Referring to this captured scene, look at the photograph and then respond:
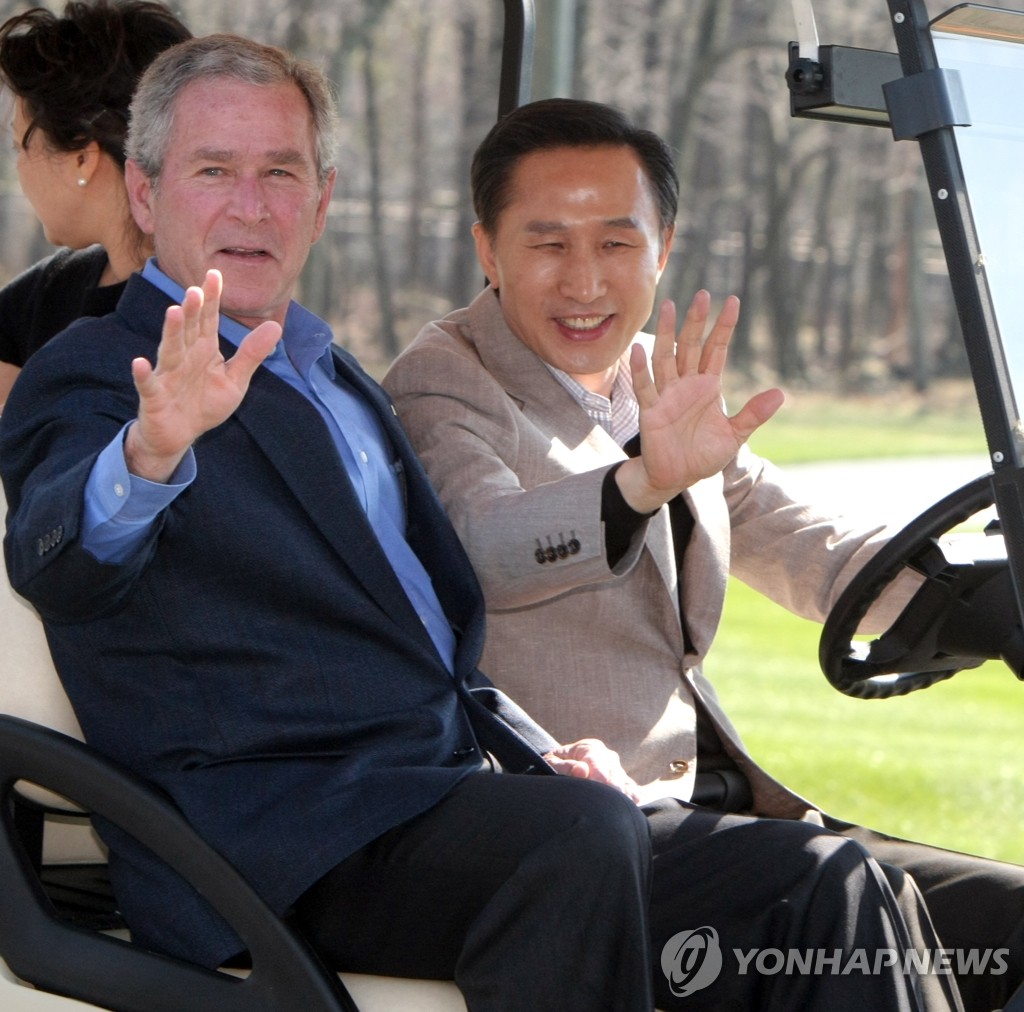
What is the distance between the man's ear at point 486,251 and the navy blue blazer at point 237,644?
0.70 meters

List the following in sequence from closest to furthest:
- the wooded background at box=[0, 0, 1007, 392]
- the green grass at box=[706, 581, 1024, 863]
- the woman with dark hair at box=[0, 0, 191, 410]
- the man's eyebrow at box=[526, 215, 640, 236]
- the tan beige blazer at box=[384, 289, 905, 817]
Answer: the tan beige blazer at box=[384, 289, 905, 817], the man's eyebrow at box=[526, 215, 640, 236], the woman with dark hair at box=[0, 0, 191, 410], the green grass at box=[706, 581, 1024, 863], the wooded background at box=[0, 0, 1007, 392]

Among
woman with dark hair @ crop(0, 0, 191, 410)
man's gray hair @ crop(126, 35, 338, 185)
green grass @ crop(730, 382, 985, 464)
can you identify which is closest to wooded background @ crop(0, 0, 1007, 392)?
green grass @ crop(730, 382, 985, 464)

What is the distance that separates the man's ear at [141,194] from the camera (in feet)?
7.13

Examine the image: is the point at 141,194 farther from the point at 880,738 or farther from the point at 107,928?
the point at 880,738

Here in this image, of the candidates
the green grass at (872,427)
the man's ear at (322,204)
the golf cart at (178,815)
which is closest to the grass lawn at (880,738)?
the green grass at (872,427)

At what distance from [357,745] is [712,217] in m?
15.2

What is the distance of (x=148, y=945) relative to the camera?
6.25 ft

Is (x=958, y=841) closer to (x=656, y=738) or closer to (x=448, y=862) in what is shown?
(x=656, y=738)

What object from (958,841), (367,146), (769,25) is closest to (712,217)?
(769,25)

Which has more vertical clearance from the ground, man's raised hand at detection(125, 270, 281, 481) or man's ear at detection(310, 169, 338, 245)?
man's ear at detection(310, 169, 338, 245)

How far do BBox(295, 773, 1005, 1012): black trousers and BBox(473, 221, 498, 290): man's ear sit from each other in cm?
102

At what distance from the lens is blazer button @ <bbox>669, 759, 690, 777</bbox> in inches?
92.8

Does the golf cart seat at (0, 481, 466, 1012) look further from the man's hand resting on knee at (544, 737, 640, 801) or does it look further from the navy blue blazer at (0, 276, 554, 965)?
the man's hand resting on knee at (544, 737, 640, 801)

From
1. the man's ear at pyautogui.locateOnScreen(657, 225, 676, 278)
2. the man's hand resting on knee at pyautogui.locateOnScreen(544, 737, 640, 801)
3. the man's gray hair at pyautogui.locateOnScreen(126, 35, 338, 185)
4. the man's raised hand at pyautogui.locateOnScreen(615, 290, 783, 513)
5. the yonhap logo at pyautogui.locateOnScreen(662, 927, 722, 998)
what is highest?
the man's gray hair at pyautogui.locateOnScreen(126, 35, 338, 185)
